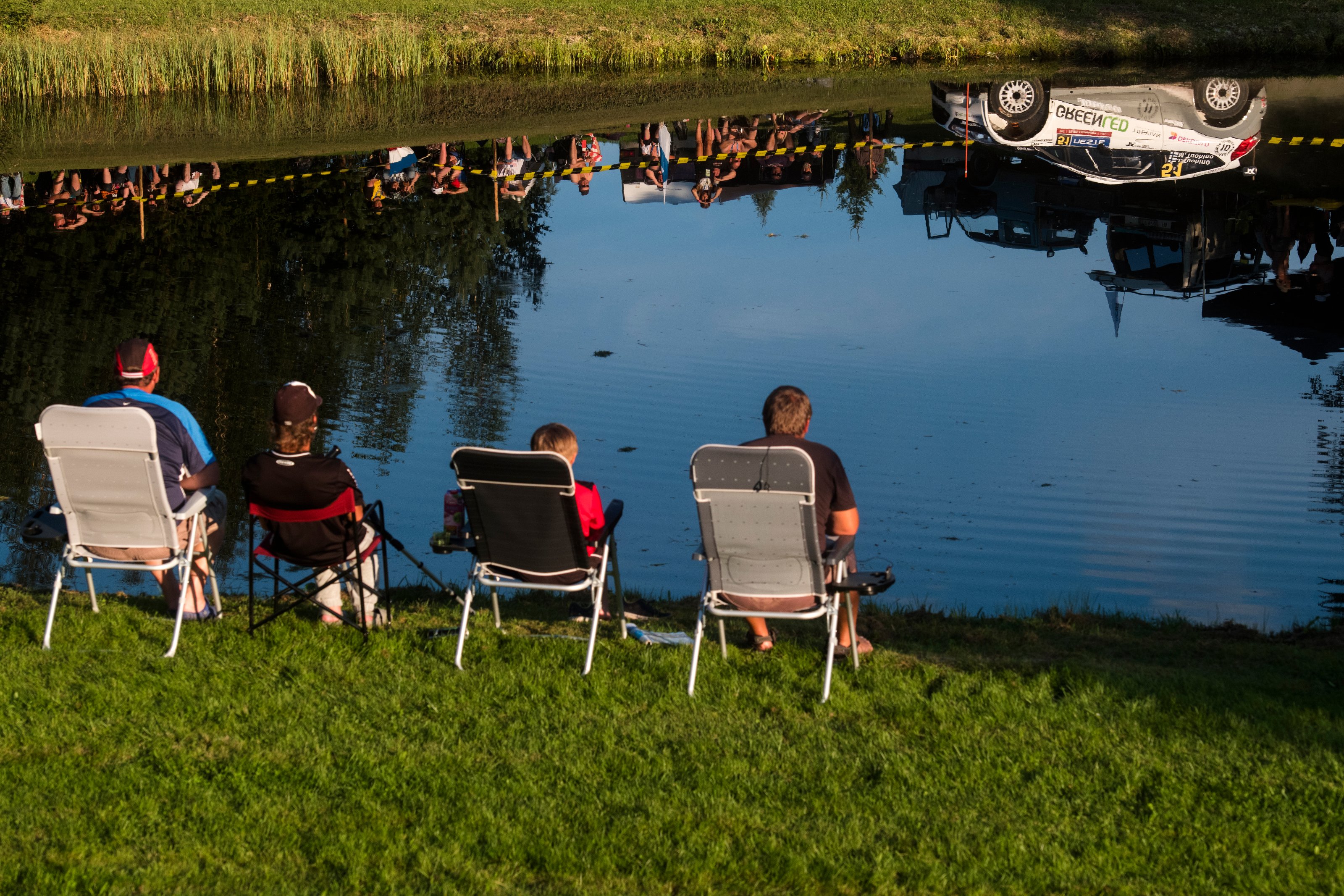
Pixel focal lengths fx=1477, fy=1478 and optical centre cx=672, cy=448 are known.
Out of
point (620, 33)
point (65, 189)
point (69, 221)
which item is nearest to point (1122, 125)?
point (620, 33)

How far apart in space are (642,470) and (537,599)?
214 cm

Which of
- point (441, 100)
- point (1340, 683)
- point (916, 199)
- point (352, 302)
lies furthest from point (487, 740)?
point (441, 100)

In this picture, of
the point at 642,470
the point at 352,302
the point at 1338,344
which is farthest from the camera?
the point at 352,302

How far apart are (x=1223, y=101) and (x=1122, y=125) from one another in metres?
2.56

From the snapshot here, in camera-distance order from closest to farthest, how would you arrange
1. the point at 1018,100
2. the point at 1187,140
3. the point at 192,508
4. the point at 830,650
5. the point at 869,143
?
1. the point at 830,650
2. the point at 192,508
3. the point at 1187,140
4. the point at 869,143
5. the point at 1018,100

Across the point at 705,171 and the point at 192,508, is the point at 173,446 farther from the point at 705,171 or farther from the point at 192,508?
the point at 705,171

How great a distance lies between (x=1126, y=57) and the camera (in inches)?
1203

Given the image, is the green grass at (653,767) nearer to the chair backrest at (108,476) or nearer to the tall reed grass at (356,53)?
the chair backrest at (108,476)

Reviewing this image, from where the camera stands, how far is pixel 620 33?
104ft

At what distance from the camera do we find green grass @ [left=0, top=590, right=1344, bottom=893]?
14.6 ft

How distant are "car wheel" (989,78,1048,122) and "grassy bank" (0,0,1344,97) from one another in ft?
26.9

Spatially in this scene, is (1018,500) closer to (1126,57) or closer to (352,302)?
(352,302)

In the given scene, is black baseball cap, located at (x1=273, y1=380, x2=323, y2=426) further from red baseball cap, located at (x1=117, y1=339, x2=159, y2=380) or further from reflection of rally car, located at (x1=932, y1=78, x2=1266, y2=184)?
reflection of rally car, located at (x1=932, y1=78, x2=1266, y2=184)

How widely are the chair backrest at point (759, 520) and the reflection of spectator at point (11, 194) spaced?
622 inches
